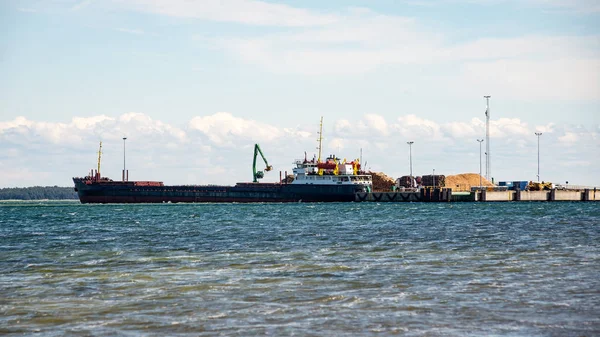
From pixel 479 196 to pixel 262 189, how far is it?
155ft

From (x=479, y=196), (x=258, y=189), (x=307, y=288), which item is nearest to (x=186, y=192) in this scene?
(x=258, y=189)

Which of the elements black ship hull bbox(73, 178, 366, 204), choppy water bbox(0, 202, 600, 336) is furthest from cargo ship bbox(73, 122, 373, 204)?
choppy water bbox(0, 202, 600, 336)

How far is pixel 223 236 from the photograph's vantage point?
49531 mm

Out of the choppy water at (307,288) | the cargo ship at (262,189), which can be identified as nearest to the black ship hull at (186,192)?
the cargo ship at (262,189)

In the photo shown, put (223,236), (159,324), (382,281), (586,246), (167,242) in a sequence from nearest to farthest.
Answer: (159,324) < (382,281) < (586,246) < (167,242) < (223,236)

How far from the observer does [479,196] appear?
161 m

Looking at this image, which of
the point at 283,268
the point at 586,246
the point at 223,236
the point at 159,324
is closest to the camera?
the point at 159,324

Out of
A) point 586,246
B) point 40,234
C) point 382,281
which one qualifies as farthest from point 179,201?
point 382,281

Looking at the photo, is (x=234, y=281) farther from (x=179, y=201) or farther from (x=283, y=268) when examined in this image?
(x=179, y=201)

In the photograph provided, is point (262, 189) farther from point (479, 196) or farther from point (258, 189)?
point (479, 196)

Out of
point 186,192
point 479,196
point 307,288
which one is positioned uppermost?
point 186,192

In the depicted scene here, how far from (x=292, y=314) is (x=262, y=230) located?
122 feet

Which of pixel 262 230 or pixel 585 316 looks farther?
pixel 262 230

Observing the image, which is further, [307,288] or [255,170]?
[255,170]
